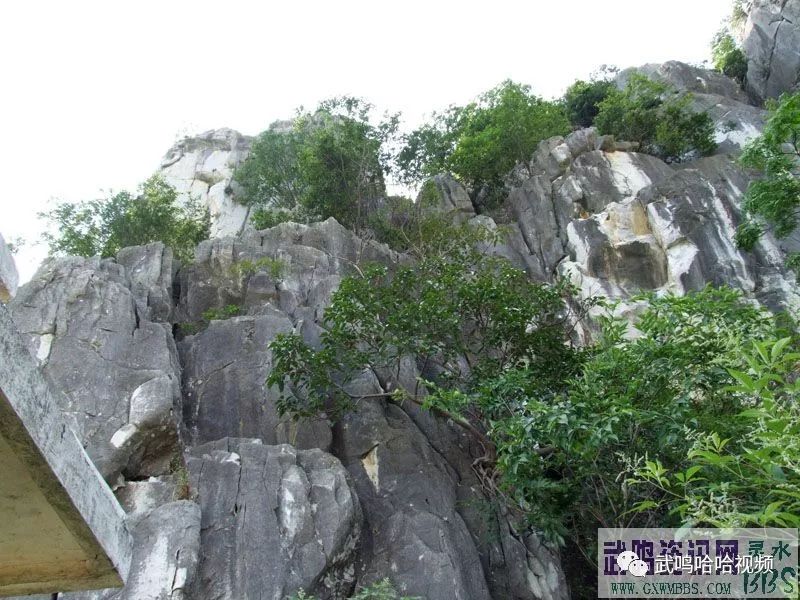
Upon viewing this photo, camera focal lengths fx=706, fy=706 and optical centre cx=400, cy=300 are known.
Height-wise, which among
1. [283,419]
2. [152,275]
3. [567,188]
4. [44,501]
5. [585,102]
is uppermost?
[585,102]

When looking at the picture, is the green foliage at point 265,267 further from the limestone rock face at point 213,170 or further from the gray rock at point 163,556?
the limestone rock face at point 213,170

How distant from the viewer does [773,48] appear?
27938 millimetres

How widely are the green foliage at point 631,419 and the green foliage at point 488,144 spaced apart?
597 inches

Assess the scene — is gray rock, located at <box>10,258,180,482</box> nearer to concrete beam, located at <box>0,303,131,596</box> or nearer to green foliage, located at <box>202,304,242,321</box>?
green foliage, located at <box>202,304,242,321</box>

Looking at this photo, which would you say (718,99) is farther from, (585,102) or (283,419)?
(283,419)

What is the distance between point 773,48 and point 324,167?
19.3 metres

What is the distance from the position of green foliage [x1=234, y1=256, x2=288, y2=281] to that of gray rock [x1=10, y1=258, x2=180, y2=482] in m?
2.78

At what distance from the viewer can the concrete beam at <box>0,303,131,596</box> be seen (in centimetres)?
304

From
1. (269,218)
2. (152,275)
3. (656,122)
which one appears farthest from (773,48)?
(152,275)

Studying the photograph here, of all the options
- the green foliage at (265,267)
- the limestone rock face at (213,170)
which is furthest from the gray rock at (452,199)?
the limestone rock face at (213,170)

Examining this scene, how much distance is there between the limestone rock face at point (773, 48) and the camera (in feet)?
89.0

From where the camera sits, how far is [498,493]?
11734 mm

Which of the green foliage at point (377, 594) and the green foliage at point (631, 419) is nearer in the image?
the green foliage at point (631, 419)

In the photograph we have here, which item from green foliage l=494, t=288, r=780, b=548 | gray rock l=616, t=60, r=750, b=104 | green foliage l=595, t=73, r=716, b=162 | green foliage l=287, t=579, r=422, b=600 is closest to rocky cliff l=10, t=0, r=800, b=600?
green foliage l=287, t=579, r=422, b=600
